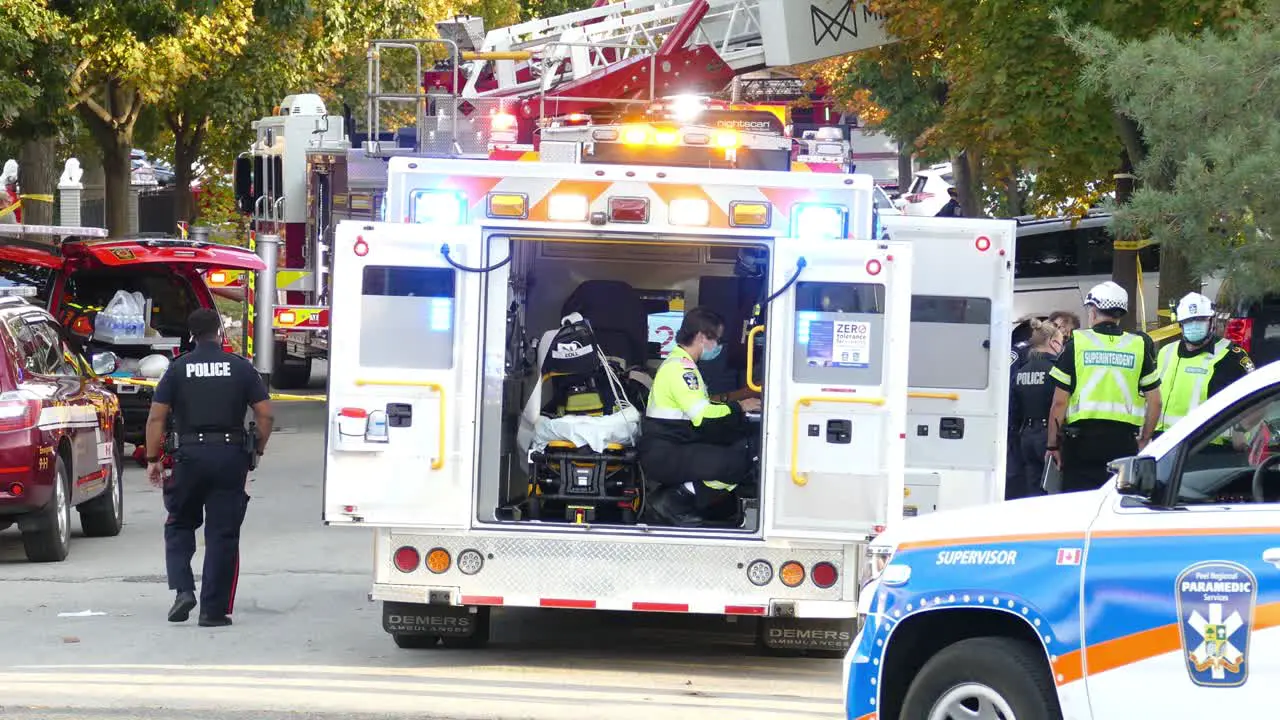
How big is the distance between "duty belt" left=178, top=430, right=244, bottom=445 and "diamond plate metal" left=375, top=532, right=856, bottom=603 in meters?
1.88

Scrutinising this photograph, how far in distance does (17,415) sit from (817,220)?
562 centimetres

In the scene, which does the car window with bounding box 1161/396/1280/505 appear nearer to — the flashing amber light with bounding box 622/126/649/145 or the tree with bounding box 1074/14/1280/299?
the tree with bounding box 1074/14/1280/299

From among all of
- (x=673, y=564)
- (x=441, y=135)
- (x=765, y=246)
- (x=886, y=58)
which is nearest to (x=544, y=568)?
(x=673, y=564)

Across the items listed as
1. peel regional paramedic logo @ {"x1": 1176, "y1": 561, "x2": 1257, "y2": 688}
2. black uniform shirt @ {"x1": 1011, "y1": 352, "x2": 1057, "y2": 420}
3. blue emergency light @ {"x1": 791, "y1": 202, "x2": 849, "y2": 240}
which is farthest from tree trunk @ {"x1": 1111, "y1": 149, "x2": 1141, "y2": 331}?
peel regional paramedic logo @ {"x1": 1176, "y1": 561, "x2": 1257, "y2": 688}

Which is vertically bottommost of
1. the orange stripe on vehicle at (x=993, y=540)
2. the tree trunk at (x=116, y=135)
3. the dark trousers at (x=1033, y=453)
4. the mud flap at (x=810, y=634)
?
the mud flap at (x=810, y=634)

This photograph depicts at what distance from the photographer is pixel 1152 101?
938 centimetres

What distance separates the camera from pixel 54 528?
12406mm

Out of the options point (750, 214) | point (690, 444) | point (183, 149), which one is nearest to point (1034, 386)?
point (690, 444)

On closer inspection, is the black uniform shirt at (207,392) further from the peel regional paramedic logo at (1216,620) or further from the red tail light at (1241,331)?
the red tail light at (1241,331)

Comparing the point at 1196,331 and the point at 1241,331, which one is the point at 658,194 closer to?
the point at 1196,331

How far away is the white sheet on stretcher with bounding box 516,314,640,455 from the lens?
31.5 feet

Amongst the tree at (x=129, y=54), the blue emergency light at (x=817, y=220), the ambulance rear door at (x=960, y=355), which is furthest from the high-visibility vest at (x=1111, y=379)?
the tree at (x=129, y=54)

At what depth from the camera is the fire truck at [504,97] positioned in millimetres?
16406

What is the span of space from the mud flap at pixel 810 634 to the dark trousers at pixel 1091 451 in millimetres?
1807
